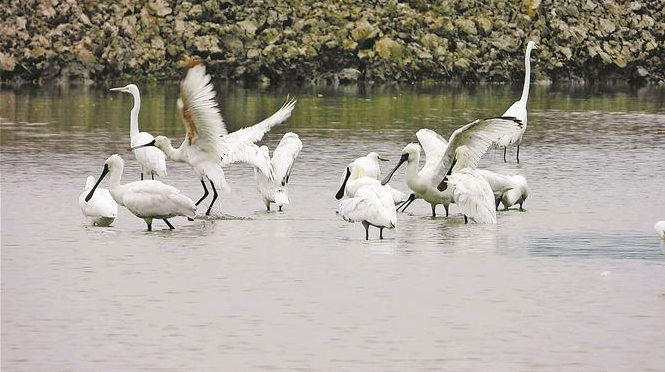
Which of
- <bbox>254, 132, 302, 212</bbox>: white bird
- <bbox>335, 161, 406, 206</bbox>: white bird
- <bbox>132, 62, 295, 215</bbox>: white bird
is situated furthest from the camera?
<bbox>254, 132, 302, 212</bbox>: white bird

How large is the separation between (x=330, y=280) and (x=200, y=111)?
451 cm

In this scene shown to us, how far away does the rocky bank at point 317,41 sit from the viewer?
4984 cm

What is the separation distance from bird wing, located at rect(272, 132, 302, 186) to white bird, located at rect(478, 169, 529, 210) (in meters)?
2.20

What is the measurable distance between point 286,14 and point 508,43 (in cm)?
681

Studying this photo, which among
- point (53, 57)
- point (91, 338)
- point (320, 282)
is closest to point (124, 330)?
point (91, 338)

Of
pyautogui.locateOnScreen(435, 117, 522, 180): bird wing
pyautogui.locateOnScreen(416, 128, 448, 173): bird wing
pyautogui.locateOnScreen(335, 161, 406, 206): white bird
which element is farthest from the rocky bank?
pyautogui.locateOnScreen(435, 117, 522, 180): bird wing

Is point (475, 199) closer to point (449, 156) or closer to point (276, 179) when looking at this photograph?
point (449, 156)

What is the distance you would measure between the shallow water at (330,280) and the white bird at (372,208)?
29 centimetres

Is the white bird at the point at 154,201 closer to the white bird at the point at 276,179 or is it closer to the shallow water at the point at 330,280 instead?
the shallow water at the point at 330,280

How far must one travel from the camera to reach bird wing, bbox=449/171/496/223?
674 inches

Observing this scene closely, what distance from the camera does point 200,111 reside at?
1823 centimetres

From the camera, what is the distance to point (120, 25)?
51062 mm

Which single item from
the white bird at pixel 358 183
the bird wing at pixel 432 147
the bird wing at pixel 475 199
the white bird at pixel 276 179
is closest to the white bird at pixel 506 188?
the bird wing at pixel 432 147

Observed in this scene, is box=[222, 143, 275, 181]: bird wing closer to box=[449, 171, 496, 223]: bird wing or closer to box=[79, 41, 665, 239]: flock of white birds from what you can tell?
box=[79, 41, 665, 239]: flock of white birds
